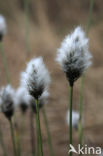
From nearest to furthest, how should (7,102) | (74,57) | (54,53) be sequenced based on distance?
(74,57) → (7,102) → (54,53)

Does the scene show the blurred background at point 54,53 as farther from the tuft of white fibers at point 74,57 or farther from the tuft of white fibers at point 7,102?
the tuft of white fibers at point 74,57

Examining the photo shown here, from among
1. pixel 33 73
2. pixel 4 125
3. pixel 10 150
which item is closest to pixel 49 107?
pixel 4 125

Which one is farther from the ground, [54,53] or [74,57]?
[54,53]

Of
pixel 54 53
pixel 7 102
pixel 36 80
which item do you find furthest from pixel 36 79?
pixel 54 53

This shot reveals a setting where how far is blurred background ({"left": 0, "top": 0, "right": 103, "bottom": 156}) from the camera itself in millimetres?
2459

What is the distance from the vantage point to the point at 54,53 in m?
3.50

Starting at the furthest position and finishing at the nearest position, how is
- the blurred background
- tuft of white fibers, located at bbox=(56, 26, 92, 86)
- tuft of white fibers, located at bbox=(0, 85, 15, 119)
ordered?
the blurred background → tuft of white fibers, located at bbox=(0, 85, 15, 119) → tuft of white fibers, located at bbox=(56, 26, 92, 86)

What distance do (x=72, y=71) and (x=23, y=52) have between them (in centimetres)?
269

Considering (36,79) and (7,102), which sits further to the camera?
(7,102)

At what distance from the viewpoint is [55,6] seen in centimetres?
410

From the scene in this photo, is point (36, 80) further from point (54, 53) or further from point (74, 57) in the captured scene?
point (54, 53)

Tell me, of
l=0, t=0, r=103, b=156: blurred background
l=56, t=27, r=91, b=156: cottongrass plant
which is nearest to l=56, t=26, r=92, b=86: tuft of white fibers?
l=56, t=27, r=91, b=156: cottongrass plant

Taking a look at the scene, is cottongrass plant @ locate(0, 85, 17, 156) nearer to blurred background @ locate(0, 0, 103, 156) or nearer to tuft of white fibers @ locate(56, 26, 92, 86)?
tuft of white fibers @ locate(56, 26, 92, 86)

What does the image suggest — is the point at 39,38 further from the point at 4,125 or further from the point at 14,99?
the point at 14,99
